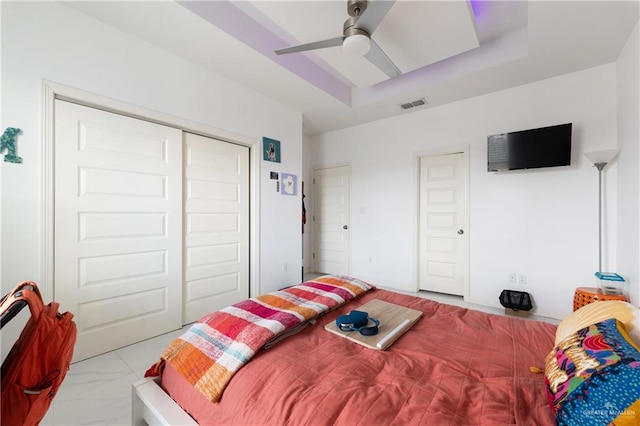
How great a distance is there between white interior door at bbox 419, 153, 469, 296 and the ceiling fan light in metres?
2.27

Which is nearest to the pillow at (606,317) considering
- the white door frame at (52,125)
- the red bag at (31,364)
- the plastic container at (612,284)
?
the red bag at (31,364)

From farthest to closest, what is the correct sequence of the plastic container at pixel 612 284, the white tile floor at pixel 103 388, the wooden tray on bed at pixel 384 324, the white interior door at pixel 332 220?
the white interior door at pixel 332 220
the plastic container at pixel 612 284
the white tile floor at pixel 103 388
the wooden tray on bed at pixel 384 324

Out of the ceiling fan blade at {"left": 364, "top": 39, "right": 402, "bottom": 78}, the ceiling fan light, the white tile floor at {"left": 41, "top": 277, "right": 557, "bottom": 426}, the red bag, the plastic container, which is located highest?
the ceiling fan blade at {"left": 364, "top": 39, "right": 402, "bottom": 78}

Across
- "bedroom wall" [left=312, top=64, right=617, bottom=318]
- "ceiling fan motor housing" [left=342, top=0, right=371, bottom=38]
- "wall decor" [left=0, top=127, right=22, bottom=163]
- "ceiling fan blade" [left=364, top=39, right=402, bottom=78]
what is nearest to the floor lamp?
"bedroom wall" [left=312, top=64, right=617, bottom=318]

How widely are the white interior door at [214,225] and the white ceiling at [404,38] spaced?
90 centimetres

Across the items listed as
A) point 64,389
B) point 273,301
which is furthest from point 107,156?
point 273,301

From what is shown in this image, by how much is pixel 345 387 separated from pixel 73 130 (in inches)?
101

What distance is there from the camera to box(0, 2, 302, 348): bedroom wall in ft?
5.76

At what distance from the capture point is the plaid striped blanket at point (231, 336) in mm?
1076

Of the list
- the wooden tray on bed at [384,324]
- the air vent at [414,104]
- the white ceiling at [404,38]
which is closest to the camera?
the wooden tray on bed at [384,324]

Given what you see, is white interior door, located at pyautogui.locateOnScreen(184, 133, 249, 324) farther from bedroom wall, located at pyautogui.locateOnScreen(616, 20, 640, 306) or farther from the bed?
bedroom wall, located at pyautogui.locateOnScreen(616, 20, 640, 306)

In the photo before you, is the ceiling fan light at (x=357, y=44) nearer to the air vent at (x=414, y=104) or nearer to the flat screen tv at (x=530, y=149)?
the air vent at (x=414, y=104)

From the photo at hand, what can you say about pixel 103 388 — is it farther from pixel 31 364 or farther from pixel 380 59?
pixel 380 59

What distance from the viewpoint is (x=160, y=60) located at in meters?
2.43
